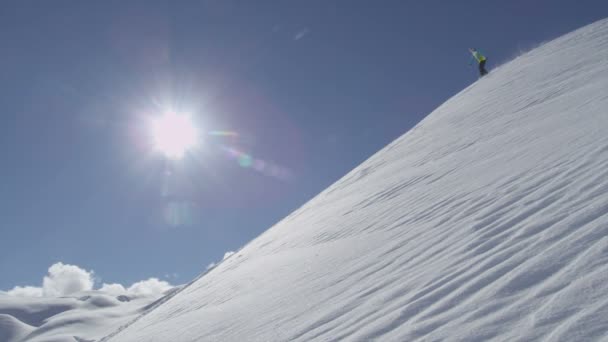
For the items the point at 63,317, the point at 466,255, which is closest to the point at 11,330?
the point at 63,317

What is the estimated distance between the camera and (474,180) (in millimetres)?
4617

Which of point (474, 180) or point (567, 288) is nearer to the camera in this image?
point (567, 288)

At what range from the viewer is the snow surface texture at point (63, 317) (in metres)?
69.9

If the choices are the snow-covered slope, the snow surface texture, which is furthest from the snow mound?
the snow-covered slope

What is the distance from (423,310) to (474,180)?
2688mm

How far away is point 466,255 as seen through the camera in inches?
109

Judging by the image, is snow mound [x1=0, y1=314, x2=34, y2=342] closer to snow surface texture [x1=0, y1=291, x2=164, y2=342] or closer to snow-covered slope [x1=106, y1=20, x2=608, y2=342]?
snow surface texture [x1=0, y1=291, x2=164, y2=342]

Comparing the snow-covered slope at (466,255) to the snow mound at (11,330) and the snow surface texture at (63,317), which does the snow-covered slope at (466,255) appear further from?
the snow mound at (11,330)

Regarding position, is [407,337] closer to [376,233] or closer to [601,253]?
[601,253]

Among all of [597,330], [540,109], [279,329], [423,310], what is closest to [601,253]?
[597,330]

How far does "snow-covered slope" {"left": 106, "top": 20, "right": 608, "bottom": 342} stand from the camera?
1897 millimetres

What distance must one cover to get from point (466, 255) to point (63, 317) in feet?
347

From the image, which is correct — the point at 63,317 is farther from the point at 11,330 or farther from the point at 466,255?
the point at 466,255

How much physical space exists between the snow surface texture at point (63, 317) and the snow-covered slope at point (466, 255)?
46.4 metres
